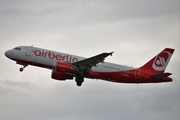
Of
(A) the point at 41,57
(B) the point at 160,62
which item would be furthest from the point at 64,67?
(B) the point at 160,62

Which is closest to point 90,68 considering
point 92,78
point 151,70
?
point 92,78

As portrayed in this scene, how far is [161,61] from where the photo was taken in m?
69.4

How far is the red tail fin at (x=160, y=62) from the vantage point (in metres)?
68.7

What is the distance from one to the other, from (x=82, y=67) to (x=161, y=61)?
504 inches

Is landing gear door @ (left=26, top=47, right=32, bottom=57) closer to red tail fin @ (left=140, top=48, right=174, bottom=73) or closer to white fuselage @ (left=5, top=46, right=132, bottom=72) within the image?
white fuselage @ (left=5, top=46, right=132, bottom=72)

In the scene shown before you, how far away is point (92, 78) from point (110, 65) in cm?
319

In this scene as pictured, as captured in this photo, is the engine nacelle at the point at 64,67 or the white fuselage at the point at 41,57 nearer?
the engine nacelle at the point at 64,67

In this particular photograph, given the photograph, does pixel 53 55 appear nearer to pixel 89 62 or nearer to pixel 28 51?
pixel 28 51

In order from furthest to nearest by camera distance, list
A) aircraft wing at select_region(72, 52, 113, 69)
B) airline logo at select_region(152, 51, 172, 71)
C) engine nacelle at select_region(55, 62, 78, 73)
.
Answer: airline logo at select_region(152, 51, 172, 71) → engine nacelle at select_region(55, 62, 78, 73) → aircraft wing at select_region(72, 52, 113, 69)

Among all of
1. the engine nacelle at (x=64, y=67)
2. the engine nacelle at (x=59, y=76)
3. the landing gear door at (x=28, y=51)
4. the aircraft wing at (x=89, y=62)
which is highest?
the landing gear door at (x=28, y=51)

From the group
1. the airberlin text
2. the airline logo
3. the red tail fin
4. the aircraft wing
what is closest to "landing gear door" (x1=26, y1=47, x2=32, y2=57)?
the airberlin text

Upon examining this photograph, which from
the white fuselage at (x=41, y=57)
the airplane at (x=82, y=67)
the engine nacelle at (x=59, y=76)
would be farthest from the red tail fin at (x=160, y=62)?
the engine nacelle at (x=59, y=76)

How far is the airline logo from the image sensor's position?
68.9 metres

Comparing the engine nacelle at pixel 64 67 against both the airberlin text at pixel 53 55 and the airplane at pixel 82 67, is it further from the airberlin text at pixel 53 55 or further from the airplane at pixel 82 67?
the airberlin text at pixel 53 55
